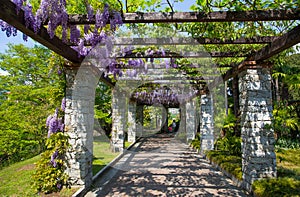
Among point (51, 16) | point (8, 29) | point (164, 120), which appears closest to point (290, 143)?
point (51, 16)

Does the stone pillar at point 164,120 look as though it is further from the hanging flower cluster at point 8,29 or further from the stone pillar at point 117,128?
the hanging flower cluster at point 8,29

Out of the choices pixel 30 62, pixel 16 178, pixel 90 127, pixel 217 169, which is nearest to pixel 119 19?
pixel 90 127

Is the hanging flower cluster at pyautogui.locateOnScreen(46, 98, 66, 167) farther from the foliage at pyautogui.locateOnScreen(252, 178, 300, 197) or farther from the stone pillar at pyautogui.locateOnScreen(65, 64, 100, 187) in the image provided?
the foliage at pyautogui.locateOnScreen(252, 178, 300, 197)

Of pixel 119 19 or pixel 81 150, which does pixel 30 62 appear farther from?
pixel 119 19

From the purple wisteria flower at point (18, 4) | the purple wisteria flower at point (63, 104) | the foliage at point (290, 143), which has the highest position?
the purple wisteria flower at point (18, 4)

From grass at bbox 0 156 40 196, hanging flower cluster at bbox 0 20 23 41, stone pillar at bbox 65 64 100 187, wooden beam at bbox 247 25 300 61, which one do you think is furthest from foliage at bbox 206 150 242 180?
hanging flower cluster at bbox 0 20 23 41

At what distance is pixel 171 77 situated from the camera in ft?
23.3

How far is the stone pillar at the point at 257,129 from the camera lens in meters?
3.72

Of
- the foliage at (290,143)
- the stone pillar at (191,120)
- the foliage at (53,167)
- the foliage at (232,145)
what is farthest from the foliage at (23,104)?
the foliage at (290,143)

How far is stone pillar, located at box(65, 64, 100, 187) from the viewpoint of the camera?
3.86m

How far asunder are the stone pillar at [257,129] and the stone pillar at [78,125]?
2.92m

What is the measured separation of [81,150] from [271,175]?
3.34m

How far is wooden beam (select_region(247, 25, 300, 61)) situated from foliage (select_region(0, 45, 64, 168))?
391 centimetres

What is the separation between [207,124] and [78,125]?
4874 millimetres
